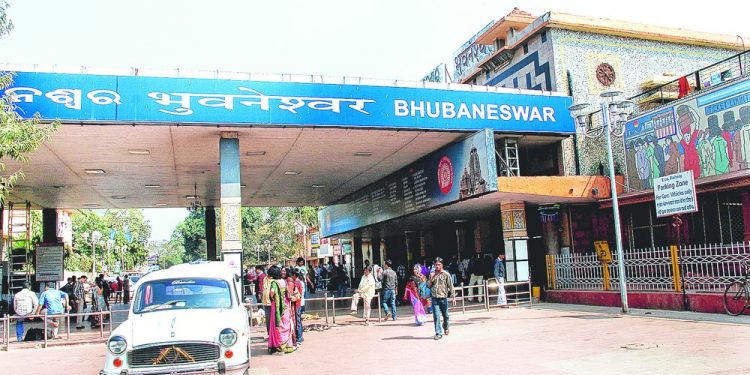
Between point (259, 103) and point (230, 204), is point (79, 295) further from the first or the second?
point (259, 103)

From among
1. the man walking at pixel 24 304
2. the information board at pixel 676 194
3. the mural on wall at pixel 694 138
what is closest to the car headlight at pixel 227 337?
the man walking at pixel 24 304

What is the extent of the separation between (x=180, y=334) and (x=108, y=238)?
53.9 meters

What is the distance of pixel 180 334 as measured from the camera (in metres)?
7.85

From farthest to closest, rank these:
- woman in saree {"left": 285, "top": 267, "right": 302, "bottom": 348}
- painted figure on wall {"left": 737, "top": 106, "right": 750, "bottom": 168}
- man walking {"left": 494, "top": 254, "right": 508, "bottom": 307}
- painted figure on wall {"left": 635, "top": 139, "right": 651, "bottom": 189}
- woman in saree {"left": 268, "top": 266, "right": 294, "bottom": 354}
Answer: man walking {"left": 494, "top": 254, "right": 508, "bottom": 307}, painted figure on wall {"left": 635, "top": 139, "right": 651, "bottom": 189}, painted figure on wall {"left": 737, "top": 106, "right": 750, "bottom": 168}, woman in saree {"left": 285, "top": 267, "right": 302, "bottom": 348}, woman in saree {"left": 268, "top": 266, "right": 294, "bottom": 354}

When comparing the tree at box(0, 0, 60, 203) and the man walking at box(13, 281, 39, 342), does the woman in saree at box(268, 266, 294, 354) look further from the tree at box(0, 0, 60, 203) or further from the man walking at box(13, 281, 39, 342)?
the man walking at box(13, 281, 39, 342)

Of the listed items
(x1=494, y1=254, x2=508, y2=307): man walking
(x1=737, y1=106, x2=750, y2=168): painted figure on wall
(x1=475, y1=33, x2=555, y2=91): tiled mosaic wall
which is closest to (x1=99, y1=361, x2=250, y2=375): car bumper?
(x1=494, y1=254, x2=508, y2=307): man walking

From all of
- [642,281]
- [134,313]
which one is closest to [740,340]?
[642,281]

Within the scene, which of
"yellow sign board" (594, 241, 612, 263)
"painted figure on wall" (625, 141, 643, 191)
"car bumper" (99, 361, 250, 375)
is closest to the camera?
"car bumper" (99, 361, 250, 375)

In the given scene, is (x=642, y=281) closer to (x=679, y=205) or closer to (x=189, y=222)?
(x=679, y=205)

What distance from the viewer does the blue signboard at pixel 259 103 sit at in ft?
46.3

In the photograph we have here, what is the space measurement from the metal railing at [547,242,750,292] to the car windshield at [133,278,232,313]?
10.7 m

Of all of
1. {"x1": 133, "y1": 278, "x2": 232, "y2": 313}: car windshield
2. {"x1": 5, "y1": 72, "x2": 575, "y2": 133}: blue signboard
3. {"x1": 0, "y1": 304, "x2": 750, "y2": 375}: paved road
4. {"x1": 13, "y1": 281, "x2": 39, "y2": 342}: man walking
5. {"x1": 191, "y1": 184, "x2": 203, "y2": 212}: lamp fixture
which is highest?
{"x1": 5, "y1": 72, "x2": 575, "y2": 133}: blue signboard

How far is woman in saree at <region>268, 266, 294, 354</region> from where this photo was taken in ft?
39.0

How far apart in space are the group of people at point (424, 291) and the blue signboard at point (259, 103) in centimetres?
420
